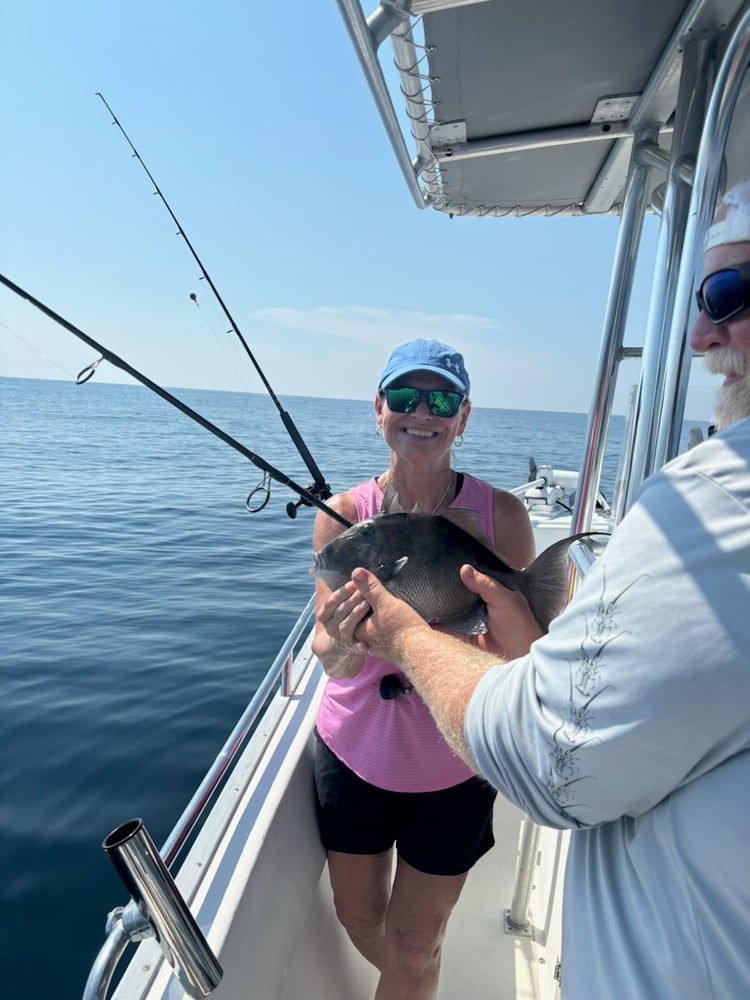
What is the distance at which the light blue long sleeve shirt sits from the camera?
0.64 meters

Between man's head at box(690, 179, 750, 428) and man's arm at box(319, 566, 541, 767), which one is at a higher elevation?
man's head at box(690, 179, 750, 428)

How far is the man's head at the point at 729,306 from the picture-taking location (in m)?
0.81

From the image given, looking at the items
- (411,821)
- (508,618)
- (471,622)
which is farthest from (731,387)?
(411,821)

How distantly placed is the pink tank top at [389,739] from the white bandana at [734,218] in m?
1.43

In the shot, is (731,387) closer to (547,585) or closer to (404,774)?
(547,585)

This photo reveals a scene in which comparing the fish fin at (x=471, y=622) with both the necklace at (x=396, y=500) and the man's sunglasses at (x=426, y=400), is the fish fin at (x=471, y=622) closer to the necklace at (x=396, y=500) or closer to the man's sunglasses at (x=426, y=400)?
the necklace at (x=396, y=500)

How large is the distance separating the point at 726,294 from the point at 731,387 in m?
0.15

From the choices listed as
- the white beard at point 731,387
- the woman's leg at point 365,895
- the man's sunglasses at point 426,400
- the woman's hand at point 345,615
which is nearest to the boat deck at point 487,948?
the woman's leg at point 365,895

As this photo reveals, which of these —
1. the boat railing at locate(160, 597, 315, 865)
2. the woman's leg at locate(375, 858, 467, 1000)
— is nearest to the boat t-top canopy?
the boat railing at locate(160, 597, 315, 865)

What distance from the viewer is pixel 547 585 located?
190cm

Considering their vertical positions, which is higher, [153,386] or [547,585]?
[153,386]

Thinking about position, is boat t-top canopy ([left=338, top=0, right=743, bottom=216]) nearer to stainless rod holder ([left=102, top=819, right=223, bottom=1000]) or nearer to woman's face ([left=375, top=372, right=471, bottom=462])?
woman's face ([left=375, top=372, right=471, bottom=462])

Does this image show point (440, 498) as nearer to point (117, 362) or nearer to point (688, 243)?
point (688, 243)

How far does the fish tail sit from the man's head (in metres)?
1.05
